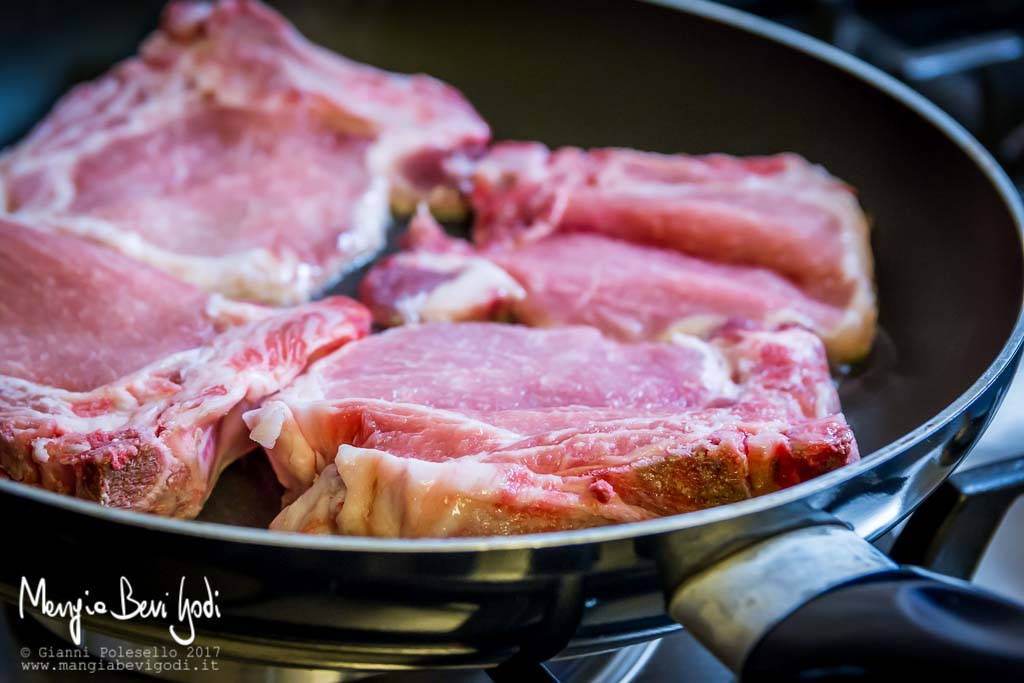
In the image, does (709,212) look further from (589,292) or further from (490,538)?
(490,538)

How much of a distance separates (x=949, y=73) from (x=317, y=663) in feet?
7.13

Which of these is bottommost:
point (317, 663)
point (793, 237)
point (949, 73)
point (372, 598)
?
point (317, 663)

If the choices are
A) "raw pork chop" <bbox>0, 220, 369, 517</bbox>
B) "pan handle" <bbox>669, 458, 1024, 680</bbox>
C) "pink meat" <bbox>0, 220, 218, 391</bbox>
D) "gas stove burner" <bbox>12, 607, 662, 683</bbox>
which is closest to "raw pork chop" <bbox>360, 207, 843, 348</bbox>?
"raw pork chop" <bbox>0, 220, 369, 517</bbox>

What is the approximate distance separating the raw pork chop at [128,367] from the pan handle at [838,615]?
0.58 meters

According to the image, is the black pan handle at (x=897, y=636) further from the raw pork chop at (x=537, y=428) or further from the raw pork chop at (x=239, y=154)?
the raw pork chop at (x=239, y=154)

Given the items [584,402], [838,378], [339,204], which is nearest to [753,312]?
[838,378]

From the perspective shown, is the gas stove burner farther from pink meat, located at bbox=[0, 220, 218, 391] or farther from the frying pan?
pink meat, located at bbox=[0, 220, 218, 391]

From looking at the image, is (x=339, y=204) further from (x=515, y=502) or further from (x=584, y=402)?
(x=515, y=502)

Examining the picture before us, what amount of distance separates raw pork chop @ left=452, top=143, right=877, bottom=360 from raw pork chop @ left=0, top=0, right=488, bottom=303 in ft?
0.44

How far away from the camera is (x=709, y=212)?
163cm

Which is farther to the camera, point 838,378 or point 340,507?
point 838,378

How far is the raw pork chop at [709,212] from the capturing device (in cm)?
154

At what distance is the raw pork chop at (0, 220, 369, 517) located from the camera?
3.75 ft

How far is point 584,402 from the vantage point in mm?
1276
